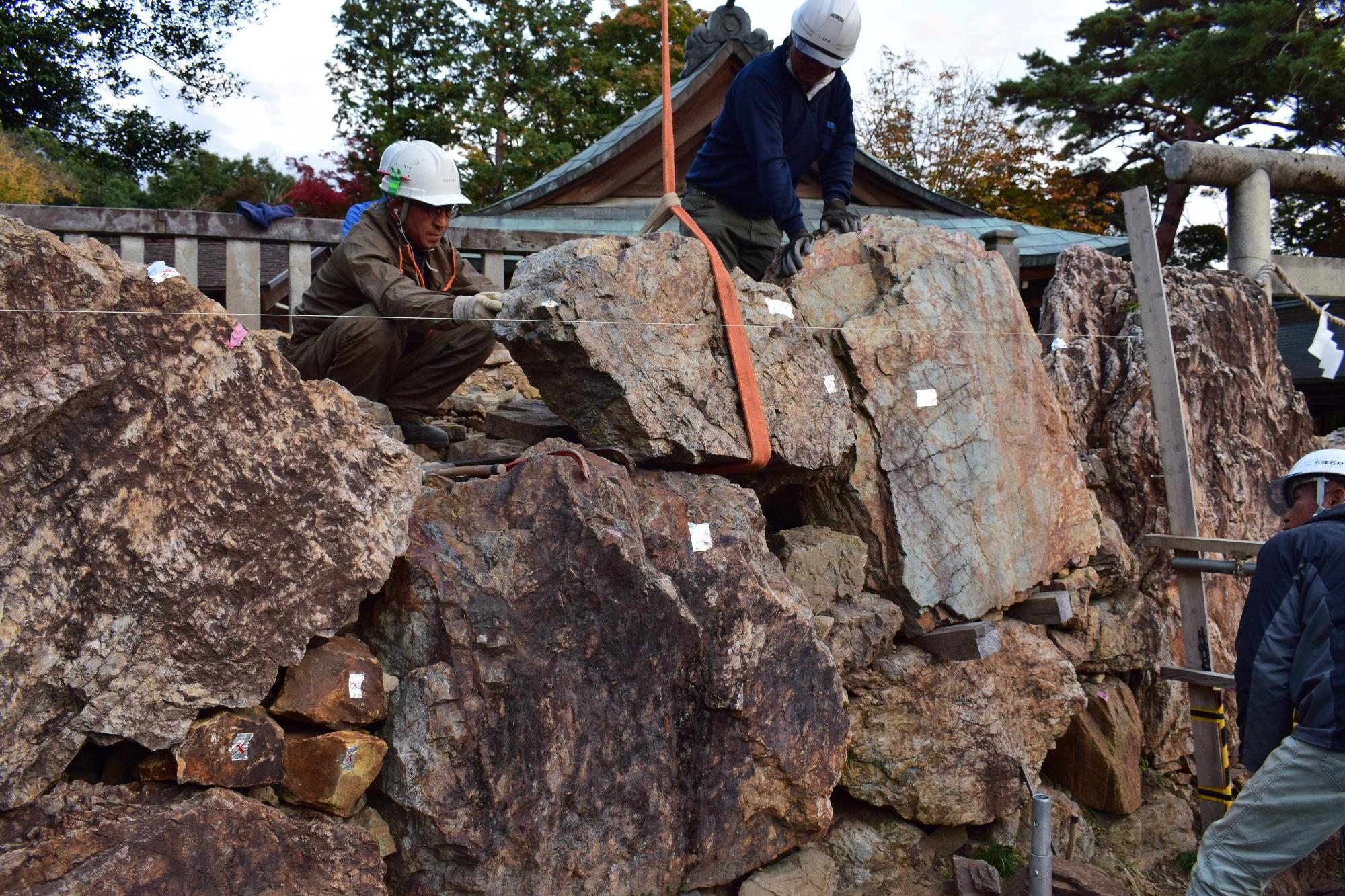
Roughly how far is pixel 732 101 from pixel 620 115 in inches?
584

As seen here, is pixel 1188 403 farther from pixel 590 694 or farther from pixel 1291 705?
pixel 590 694

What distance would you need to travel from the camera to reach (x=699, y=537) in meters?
3.47

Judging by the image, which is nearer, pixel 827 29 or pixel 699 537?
pixel 699 537

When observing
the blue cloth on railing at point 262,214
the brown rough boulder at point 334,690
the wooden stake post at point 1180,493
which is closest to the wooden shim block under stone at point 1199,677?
the wooden stake post at point 1180,493

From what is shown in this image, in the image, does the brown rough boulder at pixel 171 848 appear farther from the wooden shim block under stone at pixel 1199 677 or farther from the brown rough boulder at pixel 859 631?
the wooden shim block under stone at pixel 1199 677

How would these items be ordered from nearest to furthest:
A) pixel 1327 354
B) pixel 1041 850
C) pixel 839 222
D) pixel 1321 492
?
pixel 1321 492 → pixel 1041 850 → pixel 839 222 → pixel 1327 354

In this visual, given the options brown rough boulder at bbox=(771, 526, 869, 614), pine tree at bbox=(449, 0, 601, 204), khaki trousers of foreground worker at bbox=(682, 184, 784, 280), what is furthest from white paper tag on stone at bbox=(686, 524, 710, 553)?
pine tree at bbox=(449, 0, 601, 204)

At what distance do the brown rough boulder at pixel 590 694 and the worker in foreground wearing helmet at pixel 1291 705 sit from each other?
1391mm

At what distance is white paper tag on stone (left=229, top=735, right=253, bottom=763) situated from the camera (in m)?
2.58

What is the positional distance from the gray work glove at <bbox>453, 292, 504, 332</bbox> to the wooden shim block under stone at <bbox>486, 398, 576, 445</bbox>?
0.53 m

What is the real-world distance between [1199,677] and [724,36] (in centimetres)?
764

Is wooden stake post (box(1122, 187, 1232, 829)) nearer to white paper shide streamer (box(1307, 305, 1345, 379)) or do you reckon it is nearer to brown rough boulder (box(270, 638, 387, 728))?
white paper shide streamer (box(1307, 305, 1345, 379))

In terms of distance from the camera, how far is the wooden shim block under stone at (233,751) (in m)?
2.52

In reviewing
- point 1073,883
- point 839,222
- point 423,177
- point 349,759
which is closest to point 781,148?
point 839,222
